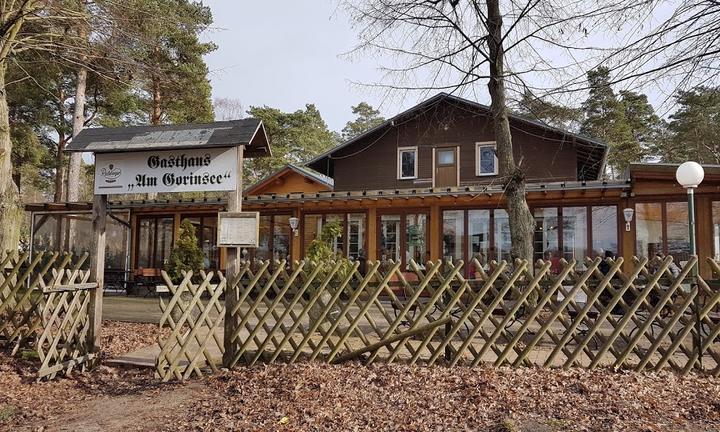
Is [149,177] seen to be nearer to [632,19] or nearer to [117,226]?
[632,19]

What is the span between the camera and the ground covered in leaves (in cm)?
366

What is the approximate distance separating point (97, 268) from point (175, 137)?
6.14 ft

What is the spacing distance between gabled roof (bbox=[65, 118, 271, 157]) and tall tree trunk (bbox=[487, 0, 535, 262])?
4954 mm

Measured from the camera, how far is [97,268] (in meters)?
5.97

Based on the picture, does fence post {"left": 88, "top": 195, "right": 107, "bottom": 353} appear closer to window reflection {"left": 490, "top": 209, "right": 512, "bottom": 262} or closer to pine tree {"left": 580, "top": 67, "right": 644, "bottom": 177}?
window reflection {"left": 490, "top": 209, "right": 512, "bottom": 262}

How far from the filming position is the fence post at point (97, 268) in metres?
5.94

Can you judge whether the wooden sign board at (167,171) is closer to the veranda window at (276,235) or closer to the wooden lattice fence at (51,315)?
the wooden lattice fence at (51,315)

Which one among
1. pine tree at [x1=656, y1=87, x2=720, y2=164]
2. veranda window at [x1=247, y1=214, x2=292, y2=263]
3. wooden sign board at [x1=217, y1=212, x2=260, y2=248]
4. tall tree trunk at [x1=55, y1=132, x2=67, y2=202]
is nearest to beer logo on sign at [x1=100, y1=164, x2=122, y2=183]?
wooden sign board at [x1=217, y1=212, x2=260, y2=248]

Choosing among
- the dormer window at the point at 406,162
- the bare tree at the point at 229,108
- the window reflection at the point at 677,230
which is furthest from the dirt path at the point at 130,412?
the bare tree at the point at 229,108

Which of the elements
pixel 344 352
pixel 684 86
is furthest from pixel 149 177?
pixel 684 86

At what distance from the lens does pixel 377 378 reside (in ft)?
15.3

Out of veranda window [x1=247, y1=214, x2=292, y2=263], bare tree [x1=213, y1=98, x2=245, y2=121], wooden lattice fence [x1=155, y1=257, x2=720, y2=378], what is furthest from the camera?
bare tree [x1=213, y1=98, x2=245, y2=121]

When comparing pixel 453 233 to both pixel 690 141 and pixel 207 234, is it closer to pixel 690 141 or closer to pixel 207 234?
pixel 207 234

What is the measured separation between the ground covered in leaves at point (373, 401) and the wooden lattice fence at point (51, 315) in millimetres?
410
